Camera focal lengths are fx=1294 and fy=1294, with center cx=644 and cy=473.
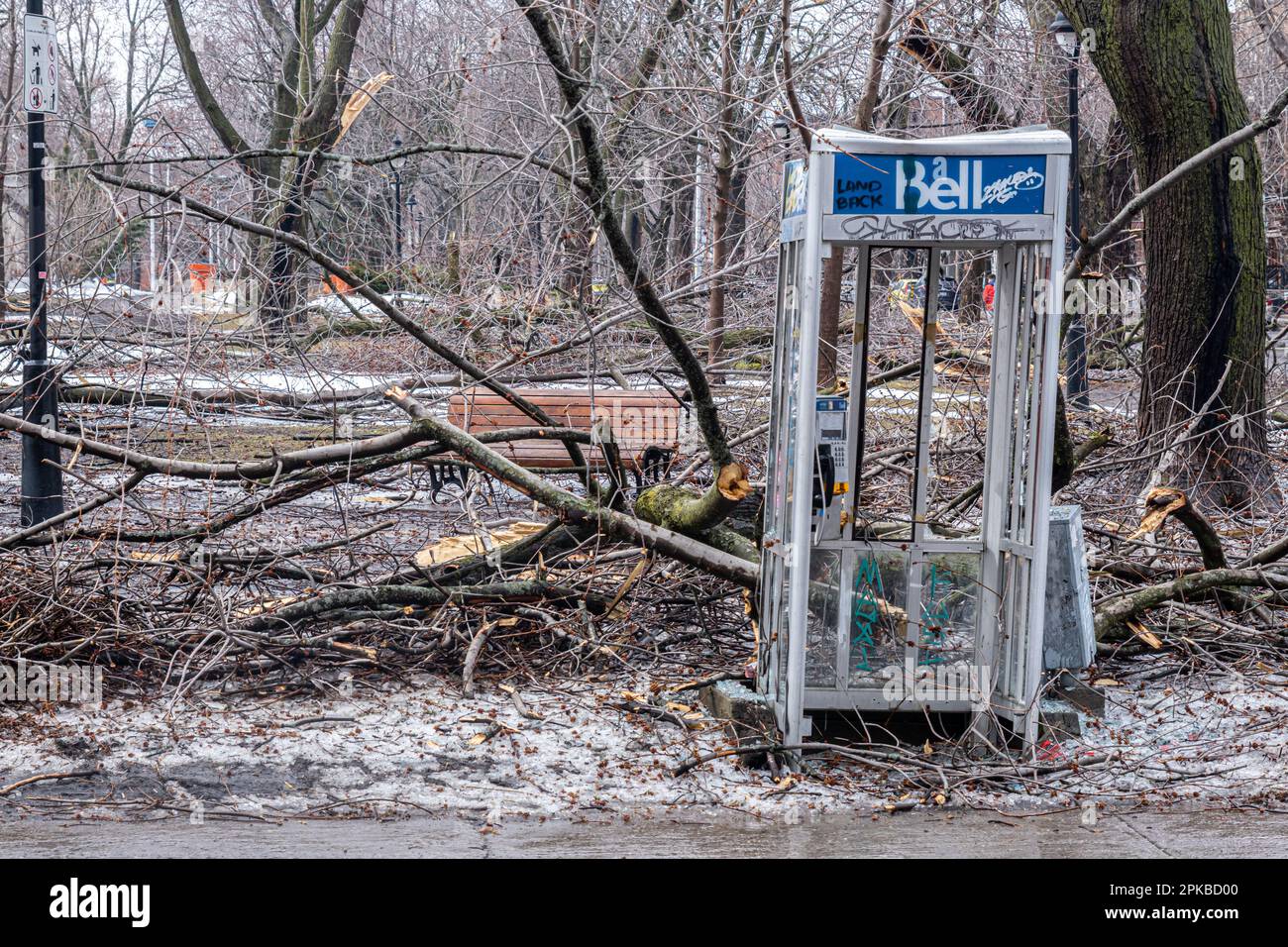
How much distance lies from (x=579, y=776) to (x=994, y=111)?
8.31 metres

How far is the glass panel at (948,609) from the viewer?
5.21 meters

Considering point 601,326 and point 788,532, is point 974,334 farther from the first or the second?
point 788,532

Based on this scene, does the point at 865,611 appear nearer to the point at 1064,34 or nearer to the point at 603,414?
the point at 603,414

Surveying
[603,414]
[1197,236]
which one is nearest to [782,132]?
[603,414]

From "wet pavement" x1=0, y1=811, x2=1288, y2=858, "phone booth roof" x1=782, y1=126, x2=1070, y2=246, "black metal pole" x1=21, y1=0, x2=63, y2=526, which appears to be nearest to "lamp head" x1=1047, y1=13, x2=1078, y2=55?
"phone booth roof" x1=782, y1=126, x2=1070, y2=246

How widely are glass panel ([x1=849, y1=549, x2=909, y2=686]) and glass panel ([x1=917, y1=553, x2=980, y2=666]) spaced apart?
88 mm

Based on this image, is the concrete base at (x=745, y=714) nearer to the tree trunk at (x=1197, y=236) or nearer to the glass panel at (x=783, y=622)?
the glass panel at (x=783, y=622)

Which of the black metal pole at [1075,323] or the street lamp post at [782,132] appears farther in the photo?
the black metal pole at [1075,323]

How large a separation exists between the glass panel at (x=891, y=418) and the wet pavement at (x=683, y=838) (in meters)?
1.41

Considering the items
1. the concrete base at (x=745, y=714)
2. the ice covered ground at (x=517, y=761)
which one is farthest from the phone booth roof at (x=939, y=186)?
the ice covered ground at (x=517, y=761)

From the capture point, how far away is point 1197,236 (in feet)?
29.6

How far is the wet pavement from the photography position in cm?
403

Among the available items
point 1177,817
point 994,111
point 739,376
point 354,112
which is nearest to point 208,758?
point 354,112

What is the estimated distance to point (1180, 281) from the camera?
9094 mm
